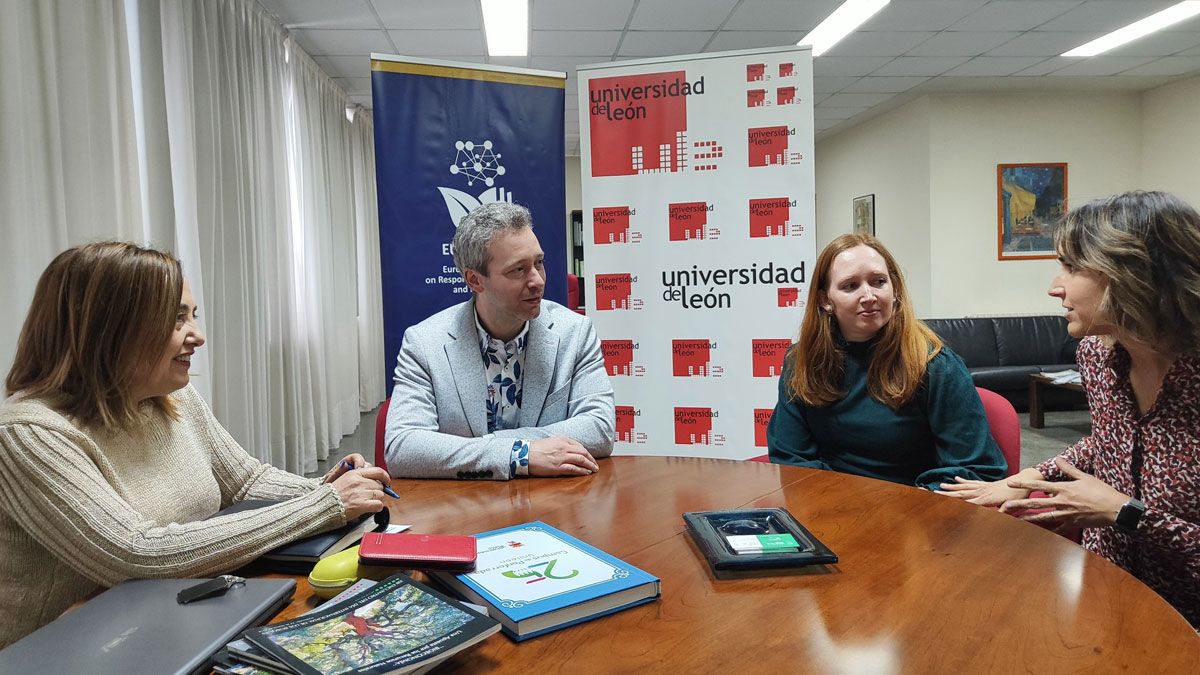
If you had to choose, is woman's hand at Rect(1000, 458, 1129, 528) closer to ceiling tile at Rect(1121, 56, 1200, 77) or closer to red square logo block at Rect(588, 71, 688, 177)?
red square logo block at Rect(588, 71, 688, 177)

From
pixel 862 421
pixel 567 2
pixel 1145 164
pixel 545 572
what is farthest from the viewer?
pixel 1145 164

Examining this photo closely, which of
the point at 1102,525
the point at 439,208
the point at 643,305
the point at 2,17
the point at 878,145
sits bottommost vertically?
the point at 1102,525

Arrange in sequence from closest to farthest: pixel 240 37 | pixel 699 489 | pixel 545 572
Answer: pixel 545 572
pixel 699 489
pixel 240 37

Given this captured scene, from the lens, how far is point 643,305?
3.18 m

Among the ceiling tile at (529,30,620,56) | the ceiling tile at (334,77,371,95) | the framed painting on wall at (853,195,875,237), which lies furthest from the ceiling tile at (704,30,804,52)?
the framed painting on wall at (853,195,875,237)

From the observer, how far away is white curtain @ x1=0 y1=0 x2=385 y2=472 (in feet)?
7.70

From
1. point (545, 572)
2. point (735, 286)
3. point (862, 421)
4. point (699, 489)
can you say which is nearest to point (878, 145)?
point (735, 286)

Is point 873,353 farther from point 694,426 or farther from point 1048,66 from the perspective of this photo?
point 1048,66

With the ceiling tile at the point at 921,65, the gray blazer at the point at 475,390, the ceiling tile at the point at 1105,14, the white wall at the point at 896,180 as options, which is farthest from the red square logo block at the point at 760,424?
the white wall at the point at 896,180

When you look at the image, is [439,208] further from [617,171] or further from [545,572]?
[545,572]

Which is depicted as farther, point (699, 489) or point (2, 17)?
point (2, 17)

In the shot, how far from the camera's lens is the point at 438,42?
17.3 ft

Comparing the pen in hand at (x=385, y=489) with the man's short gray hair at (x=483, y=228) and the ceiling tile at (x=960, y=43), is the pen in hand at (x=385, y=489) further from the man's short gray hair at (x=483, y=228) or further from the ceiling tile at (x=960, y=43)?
the ceiling tile at (x=960, y=43)

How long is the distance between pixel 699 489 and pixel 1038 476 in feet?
2.52
